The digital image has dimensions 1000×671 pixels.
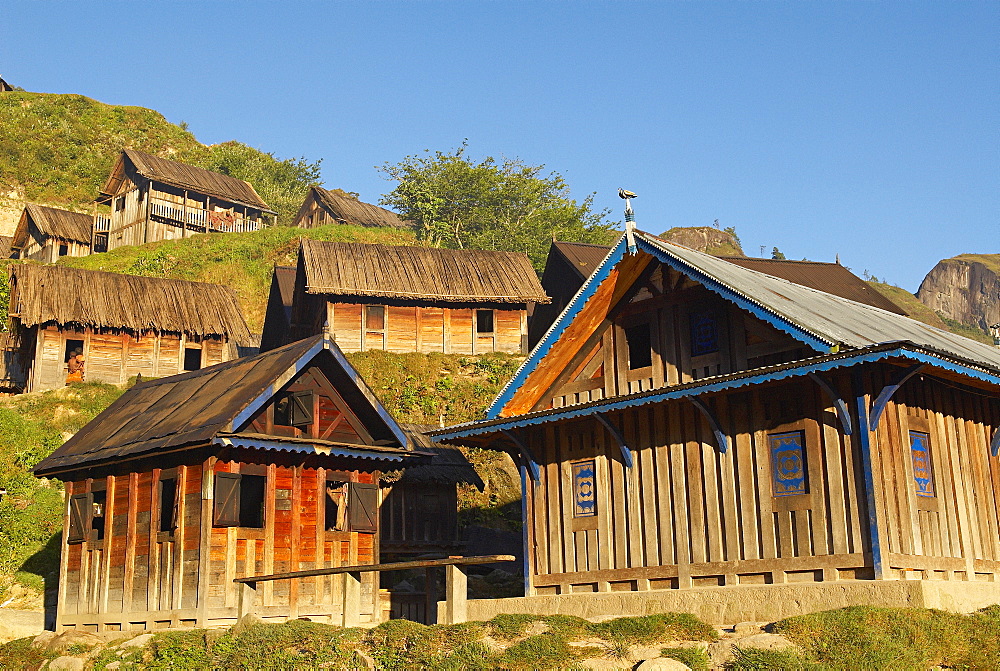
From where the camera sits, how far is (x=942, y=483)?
1600 cm

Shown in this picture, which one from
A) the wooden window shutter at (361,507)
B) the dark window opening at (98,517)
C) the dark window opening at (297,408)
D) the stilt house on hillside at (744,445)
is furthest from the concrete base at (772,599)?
the dark window opening at (98,517)

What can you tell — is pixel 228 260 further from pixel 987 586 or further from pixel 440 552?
pixel 987 586

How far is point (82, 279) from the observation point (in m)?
44.1

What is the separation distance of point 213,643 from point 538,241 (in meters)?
49.3

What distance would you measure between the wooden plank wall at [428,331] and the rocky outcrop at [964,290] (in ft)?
253

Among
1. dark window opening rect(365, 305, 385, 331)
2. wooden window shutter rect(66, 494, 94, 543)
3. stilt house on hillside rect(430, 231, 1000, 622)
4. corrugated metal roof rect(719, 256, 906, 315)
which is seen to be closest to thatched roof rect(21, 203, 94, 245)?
dark window opening rect(365, 305, 385, 331)

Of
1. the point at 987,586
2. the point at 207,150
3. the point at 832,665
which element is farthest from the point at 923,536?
the point at 207,150

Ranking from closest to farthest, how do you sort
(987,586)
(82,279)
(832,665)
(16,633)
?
(832,665) < (987,586) < (16,633) < (82,279)

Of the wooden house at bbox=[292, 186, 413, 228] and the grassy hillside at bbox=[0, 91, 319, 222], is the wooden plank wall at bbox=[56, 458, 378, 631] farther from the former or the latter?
the grassy hillside at bbox=[0, 91, 319, 222]

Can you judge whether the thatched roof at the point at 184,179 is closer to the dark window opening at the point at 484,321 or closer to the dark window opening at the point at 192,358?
the dark window opening at the point at 192,358

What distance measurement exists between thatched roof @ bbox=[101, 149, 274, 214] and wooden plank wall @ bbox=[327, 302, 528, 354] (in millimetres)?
31646

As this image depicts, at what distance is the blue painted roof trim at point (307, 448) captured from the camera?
18734 mm

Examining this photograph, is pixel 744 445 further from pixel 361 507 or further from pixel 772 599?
pixel 361 507

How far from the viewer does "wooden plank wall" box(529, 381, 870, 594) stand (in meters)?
15.1
